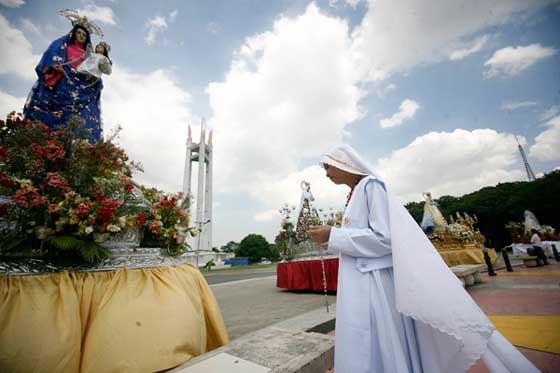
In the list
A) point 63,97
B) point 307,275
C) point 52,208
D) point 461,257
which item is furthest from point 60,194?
point 461,257

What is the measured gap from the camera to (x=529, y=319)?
261cm

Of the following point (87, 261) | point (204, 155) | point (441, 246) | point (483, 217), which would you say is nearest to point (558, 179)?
point (483, 217)

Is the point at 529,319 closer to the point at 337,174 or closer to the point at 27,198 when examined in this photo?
the point at 337,174

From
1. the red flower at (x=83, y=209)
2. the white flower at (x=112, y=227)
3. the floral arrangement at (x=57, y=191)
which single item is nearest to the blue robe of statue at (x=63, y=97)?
the floral arrangement at (x=57, y=191)

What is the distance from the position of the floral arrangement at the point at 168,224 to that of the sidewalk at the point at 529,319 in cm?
244

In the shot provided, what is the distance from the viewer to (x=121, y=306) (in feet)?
5.21

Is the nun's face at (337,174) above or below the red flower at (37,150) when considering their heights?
below

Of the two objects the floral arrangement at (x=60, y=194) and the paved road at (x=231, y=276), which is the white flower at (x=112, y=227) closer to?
the floral arrangement at (x=60, y=194)

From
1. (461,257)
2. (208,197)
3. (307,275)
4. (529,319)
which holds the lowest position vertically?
(529,319)

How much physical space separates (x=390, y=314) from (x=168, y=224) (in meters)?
2.30

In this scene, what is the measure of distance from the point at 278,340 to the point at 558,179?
3863cm

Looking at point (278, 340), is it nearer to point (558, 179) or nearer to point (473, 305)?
point (473, 305)

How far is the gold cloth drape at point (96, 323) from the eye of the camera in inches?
50.1

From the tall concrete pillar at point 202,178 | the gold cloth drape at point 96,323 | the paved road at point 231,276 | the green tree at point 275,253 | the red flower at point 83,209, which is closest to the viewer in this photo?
the gold cloth drape at point 96,323
